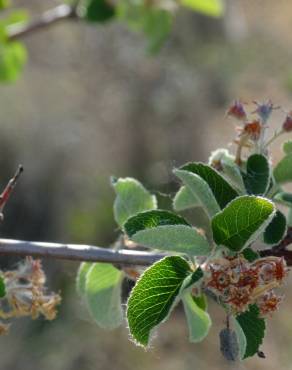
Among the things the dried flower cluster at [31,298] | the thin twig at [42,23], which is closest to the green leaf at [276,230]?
the dried flower cluster at [31,298]

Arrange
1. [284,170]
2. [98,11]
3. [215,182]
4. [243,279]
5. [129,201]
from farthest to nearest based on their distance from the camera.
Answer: [98,11]
[129,201]
[284,170]
[215,182]
[243,279]

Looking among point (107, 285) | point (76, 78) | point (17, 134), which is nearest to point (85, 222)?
point (17, 134)

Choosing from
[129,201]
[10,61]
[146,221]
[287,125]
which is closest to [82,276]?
[129,201]

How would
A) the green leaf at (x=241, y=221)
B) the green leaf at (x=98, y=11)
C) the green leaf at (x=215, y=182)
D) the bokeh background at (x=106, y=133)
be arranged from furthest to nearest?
1. the bokeh background at (x=106, y=133)
2. the green leaf at (x=98, y=11)
3. the green leaf at (x=215, y=182)
4. the green leaf at (x=241, y=221)

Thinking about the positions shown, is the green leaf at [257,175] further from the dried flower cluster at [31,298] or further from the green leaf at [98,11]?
the green leaf at [98,11]

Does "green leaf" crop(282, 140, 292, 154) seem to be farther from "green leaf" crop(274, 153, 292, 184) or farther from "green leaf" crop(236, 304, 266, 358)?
"green leaf" crop(236, 304, 266, 358)

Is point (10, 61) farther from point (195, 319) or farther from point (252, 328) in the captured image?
point (252, 328)

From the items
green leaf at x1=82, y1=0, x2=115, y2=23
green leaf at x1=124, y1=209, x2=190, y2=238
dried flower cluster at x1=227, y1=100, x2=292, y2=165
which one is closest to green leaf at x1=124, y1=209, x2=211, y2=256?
green leaf at x1=124, y1=209, x2=190, y2=238
